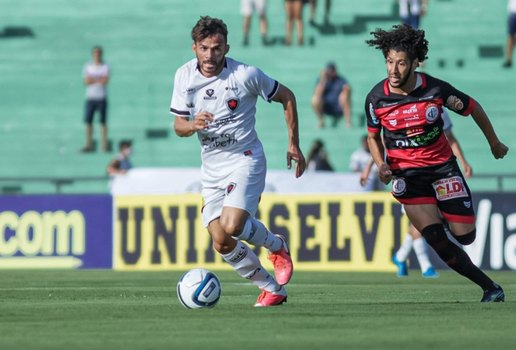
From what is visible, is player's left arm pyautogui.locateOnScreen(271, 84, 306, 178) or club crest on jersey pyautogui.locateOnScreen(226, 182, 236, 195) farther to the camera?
club crest on jersey pyautogui.locateOnScreen(226, 182, 236, 195)

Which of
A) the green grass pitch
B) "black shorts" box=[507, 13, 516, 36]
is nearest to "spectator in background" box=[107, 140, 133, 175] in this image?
"black shorts" box=[507, 13, 516, 36]

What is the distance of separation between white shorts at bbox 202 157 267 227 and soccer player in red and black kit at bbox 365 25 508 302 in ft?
3.43

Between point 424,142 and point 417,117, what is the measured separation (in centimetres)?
24

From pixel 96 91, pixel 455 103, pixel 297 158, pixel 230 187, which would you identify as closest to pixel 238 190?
pixel 230 187

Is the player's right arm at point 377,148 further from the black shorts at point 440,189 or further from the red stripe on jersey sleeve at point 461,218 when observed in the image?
the red stripe on jersey sleeve at point 461,218

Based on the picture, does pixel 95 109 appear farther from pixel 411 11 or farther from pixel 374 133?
pixel 374 133

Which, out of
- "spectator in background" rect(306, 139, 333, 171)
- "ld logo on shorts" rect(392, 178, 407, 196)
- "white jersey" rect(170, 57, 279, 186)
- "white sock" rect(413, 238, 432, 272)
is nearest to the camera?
"white jersey" rect(170, 57, 279, 186)

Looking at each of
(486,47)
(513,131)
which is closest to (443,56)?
(486,47)

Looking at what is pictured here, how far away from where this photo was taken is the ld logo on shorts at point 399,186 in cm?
1173

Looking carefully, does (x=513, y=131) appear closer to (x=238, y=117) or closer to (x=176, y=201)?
(x=176, y=201)

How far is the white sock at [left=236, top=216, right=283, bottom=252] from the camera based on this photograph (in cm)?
1114

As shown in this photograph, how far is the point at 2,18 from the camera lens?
31406 mm

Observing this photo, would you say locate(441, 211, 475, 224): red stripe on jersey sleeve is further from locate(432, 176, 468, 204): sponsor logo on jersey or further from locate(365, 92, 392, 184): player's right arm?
locate(365, 92, 392, 184): player's right arm

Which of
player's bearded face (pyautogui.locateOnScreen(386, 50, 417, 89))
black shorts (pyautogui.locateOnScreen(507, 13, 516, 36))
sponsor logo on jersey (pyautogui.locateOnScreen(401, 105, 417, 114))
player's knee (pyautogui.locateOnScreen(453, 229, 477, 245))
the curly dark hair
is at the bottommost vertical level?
player's knee (pyautogui.locateOnScreen(453, 229, 477, 245))
